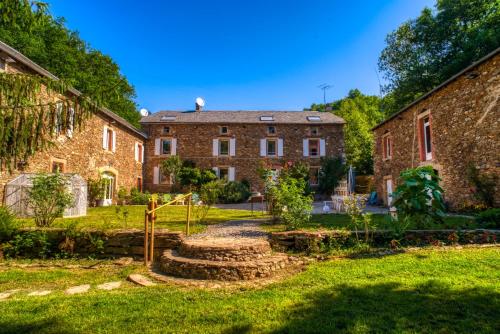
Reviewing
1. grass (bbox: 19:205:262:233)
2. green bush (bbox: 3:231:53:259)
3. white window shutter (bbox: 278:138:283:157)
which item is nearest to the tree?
white window shutter (bbox: 278:138:283:157)

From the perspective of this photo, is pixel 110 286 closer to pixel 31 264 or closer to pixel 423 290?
pixel 31 264

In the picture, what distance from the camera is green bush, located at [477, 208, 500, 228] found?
20.5 feet

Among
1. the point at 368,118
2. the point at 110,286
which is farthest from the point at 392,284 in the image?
the point at 368,118

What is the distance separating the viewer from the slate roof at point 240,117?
848 inches

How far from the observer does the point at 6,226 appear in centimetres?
539

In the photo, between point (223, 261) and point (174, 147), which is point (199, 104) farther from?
point (223, 261)

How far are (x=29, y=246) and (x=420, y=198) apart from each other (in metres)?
7.49

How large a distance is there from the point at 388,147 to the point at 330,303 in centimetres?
1380

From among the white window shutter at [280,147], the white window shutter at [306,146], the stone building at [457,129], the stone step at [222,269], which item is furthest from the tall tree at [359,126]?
the stone step at [222,269]

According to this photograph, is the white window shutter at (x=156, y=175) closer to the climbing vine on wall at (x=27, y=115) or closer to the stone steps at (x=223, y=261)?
the stone steps at (x=223, y=261)

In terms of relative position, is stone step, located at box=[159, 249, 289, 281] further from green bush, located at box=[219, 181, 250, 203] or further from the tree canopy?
green bush, located at box=[219, 181, 250, 203]

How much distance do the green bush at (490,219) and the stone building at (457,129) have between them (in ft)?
7.64

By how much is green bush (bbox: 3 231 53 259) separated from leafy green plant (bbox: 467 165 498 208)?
11102 millimetres

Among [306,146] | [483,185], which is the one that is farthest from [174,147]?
[483,185]
